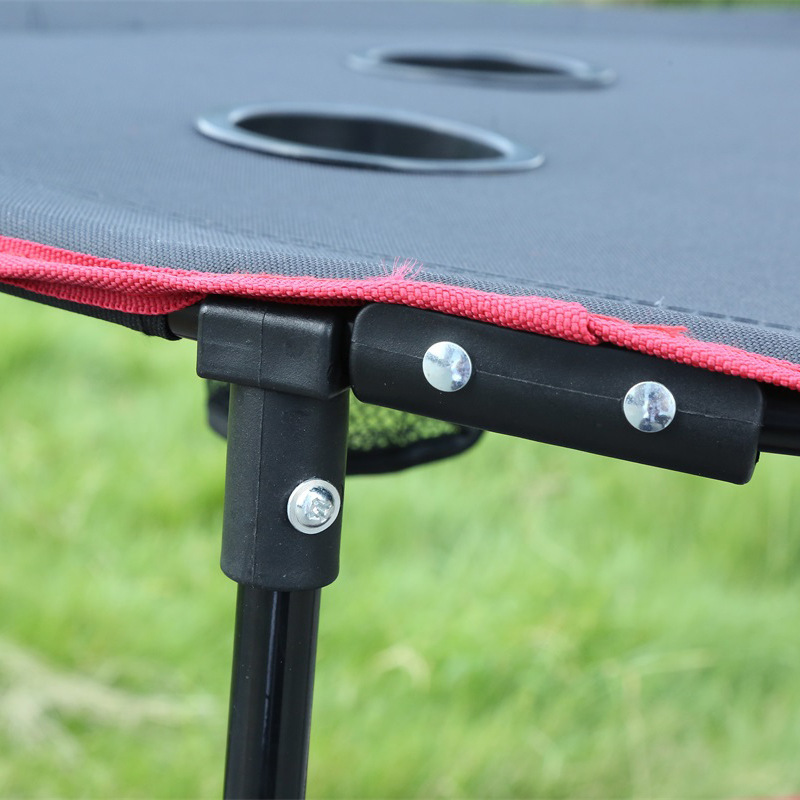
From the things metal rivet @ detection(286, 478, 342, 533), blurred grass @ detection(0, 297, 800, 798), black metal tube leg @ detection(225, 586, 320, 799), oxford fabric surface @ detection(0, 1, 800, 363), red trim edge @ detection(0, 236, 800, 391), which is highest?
oxford fabric surface @ detection(0, 1, 800, 363)

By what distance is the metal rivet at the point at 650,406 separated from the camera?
408 millimetres

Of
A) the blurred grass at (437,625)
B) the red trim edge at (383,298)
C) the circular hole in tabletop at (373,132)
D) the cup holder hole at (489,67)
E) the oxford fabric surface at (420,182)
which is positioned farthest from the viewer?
the blurred grass at (437,625)

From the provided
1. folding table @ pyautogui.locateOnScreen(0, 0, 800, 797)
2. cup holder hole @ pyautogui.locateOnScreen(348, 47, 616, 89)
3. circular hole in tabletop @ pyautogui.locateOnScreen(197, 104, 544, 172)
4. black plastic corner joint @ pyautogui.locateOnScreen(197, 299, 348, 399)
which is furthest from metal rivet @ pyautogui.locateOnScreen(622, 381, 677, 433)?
cup holder hole @ pyautogui.locateOnScreen(348, 47, 616, 89)

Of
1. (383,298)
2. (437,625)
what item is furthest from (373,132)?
(437,625)

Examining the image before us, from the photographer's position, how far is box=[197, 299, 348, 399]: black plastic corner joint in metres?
0.44

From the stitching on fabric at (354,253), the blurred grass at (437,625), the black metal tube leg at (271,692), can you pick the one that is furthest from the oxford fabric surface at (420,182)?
the blurred grass at (437,625)

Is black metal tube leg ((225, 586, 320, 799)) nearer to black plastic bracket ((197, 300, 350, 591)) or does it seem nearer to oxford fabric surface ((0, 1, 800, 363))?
black plastic bracket ((197, 300, 350, 591))

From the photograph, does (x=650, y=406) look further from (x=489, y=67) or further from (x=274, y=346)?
(x=489, y=67)

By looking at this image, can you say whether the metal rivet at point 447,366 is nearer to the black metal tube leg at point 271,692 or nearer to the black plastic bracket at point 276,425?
the black plastic bracket at point 276,425

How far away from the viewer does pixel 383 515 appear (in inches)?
75.7

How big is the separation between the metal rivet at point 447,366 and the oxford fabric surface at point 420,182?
0.15 feet

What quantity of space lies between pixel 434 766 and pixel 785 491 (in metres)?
0.87

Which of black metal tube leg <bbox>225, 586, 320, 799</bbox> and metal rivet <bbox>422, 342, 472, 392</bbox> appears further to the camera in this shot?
black metal tube leg <bbox>225, 586, 320, 799</bbox>

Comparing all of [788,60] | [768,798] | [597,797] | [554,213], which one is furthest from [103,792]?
[788,60]
